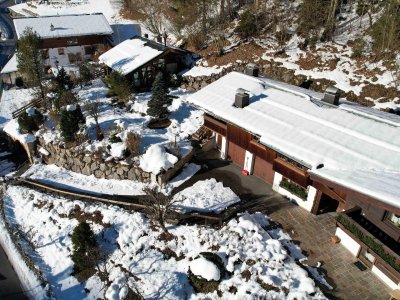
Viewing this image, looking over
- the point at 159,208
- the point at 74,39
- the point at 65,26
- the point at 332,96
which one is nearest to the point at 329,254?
the point at 159,208

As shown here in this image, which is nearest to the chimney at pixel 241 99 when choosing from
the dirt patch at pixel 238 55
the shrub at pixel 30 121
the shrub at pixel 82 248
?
the shrub at pixel 82 248

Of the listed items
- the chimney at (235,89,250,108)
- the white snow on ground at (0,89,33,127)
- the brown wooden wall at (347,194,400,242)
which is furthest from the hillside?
the white snow on ground at (0,89,33,127)

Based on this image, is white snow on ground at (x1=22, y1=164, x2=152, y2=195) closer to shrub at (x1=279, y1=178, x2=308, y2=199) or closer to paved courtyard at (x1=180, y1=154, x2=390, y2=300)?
paved courtyard at (x1=180, y1=154, x2=390, y2=300)

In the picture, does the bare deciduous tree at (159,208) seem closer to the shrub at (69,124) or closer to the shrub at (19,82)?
the shrub at (69,124)

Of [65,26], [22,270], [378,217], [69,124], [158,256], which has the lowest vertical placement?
[22,270]

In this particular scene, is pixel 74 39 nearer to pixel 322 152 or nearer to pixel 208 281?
pixel 322 152

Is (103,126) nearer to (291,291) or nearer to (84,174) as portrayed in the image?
(84,174)
